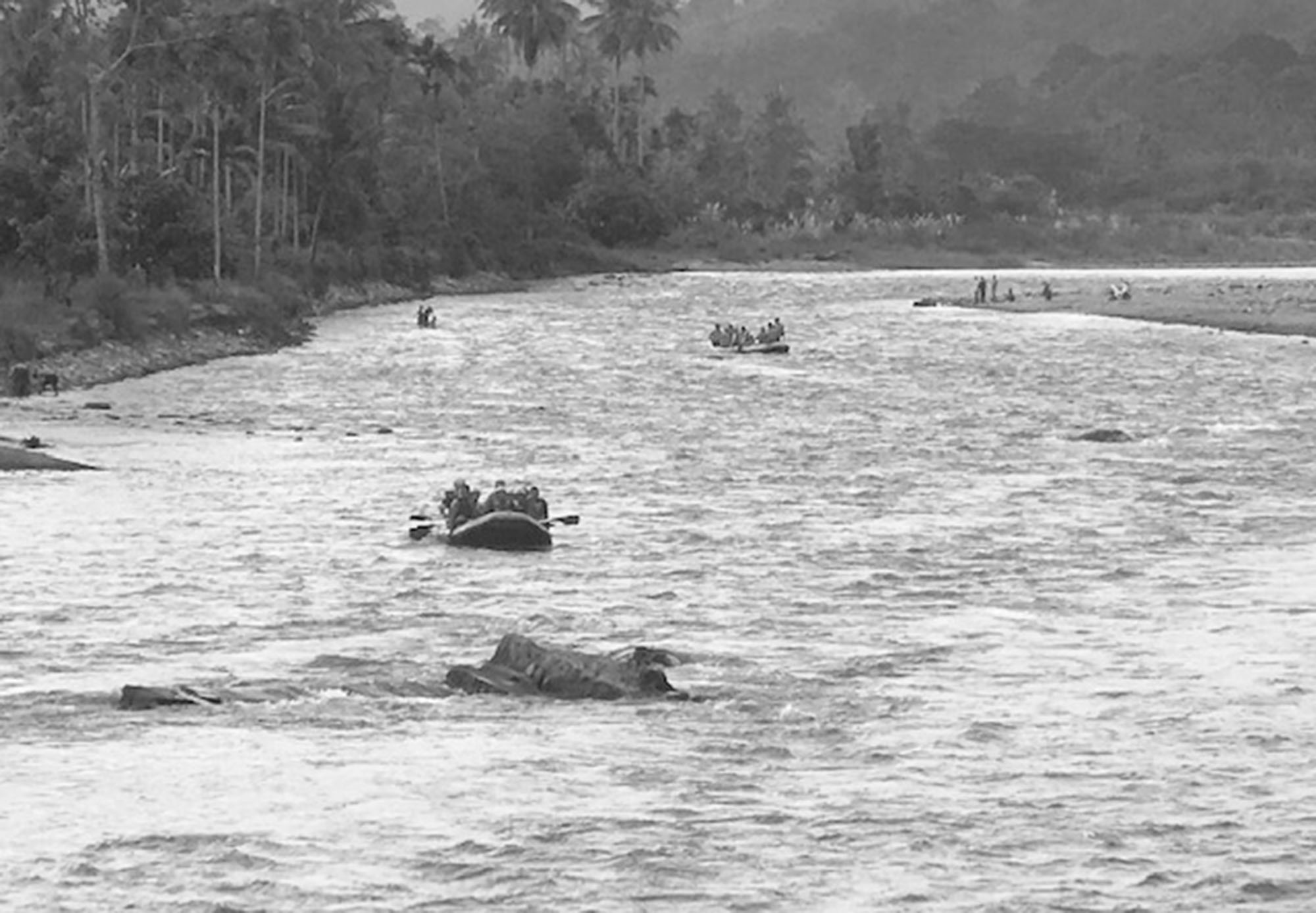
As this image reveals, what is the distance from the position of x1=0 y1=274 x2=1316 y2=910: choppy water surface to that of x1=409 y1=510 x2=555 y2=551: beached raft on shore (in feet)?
0.83

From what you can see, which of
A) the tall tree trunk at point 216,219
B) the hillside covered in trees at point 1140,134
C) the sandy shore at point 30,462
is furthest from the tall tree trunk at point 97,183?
the hillside covered in trees at point 1140,134

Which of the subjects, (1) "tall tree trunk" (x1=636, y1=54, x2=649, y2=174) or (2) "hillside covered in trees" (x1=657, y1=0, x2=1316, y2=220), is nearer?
(1) "tall tree trunk" (x1=636, y1=54, x2=649, y2=174)

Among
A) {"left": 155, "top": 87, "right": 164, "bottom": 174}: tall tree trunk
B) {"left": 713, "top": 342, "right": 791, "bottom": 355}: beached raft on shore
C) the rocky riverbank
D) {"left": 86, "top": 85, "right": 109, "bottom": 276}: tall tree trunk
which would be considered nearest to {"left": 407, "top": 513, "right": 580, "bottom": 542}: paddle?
the rocky riverbank

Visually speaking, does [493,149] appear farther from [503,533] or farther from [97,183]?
[503,533]

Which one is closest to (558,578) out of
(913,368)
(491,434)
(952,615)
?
(952,615)

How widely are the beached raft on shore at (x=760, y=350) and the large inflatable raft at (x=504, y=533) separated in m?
32.8

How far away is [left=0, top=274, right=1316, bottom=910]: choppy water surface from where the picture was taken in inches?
477

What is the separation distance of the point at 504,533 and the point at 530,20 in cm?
10647

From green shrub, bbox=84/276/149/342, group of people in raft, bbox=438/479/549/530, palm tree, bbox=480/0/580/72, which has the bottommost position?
group of people in raft, bbox=438/479/549/530

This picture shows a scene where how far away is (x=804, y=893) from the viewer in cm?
1164

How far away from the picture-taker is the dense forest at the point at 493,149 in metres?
59.1

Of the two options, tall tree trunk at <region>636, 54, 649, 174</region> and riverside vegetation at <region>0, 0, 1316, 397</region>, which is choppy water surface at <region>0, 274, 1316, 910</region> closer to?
riverside vegetation at <region>0, 0, 1316, 397</region>

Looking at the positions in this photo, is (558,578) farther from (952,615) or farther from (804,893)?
(804,893)

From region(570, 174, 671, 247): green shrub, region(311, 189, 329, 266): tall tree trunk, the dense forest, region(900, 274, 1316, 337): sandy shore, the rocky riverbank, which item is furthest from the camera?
region(570, 174, 671, 247): green shrub
